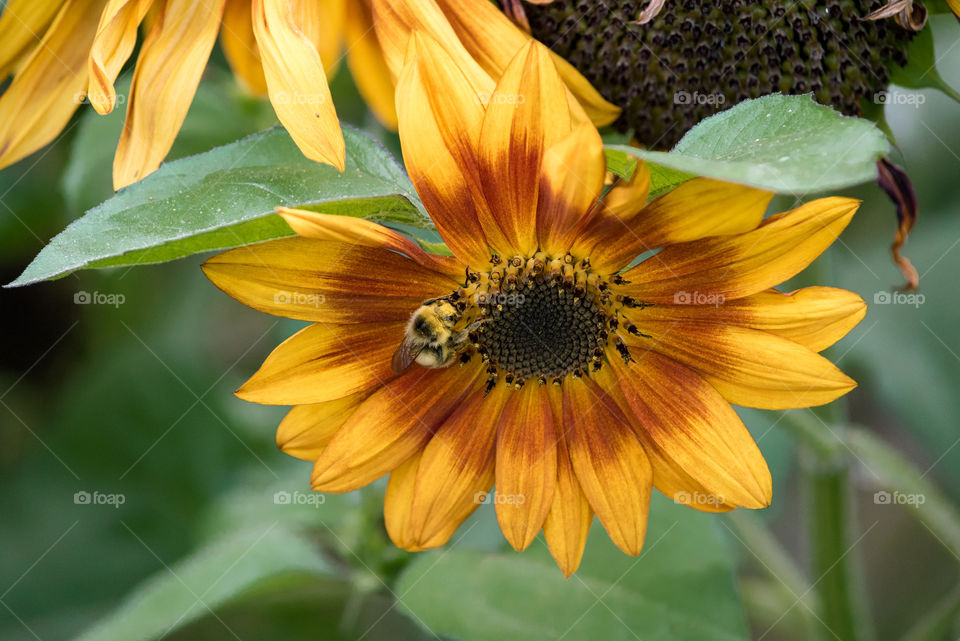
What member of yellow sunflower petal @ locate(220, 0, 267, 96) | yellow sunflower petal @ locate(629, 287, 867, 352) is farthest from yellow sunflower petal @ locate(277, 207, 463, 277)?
yellow sunflower petal @ locate(220, 0, 267, 96)

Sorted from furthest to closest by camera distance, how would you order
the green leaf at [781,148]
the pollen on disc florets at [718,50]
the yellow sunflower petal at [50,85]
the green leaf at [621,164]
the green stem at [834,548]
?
the green stem at [834,548]
the yellow sunflower petal at [50,85]
the pollen on disc florets at [718,50]
the green leaf at [621,164]
the green leaf at [781,148]

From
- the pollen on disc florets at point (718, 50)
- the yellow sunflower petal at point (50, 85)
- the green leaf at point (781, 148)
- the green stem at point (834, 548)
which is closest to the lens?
the green leaf at point (781, 148)

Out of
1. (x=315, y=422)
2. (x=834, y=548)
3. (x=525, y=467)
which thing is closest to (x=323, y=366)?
(x=315, y=422)

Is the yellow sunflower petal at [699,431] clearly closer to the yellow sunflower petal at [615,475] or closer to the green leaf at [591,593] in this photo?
the yellow sunflower petal at [615,475]

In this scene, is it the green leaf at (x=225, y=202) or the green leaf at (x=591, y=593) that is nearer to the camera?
the green leaf at (x=225, y=202)

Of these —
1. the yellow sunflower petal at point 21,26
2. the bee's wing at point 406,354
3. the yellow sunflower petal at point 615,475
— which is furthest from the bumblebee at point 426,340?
the yellow sunflower petal at point 21,26

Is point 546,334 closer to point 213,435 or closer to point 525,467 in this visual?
point 525,467

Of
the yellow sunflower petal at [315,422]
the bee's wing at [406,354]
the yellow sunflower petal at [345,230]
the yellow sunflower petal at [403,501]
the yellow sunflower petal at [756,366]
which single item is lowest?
the yellow sunflower petal at [403,501]

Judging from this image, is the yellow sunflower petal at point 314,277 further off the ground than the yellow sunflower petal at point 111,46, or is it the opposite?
the yellow sunflower petal at point 111,46
